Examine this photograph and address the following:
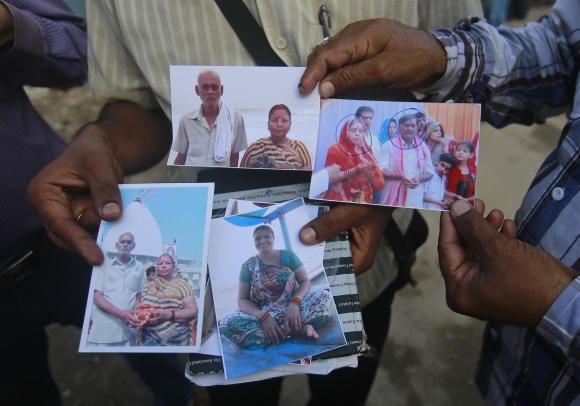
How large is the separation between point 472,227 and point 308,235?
0.84ft

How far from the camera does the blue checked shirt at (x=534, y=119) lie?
743 millimetres

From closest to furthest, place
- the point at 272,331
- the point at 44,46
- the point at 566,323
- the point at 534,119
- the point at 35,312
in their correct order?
the point at 566,323
the point at 272,331
the point at 534,119
the point at 44,46
the point at 35,312

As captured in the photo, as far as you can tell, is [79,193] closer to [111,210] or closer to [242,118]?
[111,210]

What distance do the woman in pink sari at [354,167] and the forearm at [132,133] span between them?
1.47 ft

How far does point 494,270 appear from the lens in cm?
68

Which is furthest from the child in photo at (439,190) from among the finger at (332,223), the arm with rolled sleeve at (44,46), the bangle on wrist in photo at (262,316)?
the arm with rolled sleeve at (44,46)

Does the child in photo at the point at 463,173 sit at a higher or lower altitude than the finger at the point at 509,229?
higher

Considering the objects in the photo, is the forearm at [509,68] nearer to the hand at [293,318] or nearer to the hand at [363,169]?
the hand at [363,169]

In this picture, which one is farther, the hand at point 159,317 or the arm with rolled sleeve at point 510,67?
the arm with rolled sleeve at point 510,67

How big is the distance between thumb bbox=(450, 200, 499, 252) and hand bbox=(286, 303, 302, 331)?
0.95 ft

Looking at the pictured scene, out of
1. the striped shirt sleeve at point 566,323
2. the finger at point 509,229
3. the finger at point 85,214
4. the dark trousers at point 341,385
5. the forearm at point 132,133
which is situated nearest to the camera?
the striped shirt sleeve at point 566,323

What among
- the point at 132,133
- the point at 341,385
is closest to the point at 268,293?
the point at 132,133

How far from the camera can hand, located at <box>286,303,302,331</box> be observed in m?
0.74

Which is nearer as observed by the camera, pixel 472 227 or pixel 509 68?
pixel 472 227
